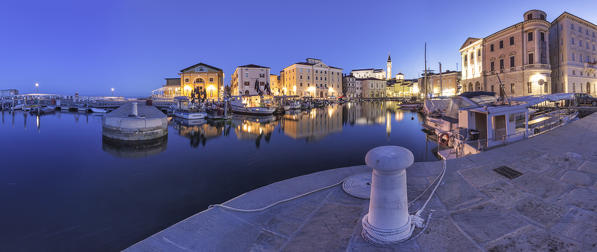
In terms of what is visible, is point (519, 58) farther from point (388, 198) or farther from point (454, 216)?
point (388, 198)

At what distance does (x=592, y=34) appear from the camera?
4038 centimetres

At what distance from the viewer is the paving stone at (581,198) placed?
394 cm

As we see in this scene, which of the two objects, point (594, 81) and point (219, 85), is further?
point (219, 85)

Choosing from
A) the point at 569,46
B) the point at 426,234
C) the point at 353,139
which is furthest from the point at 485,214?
the point at 569,46

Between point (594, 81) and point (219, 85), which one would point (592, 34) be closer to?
point (594, 81)

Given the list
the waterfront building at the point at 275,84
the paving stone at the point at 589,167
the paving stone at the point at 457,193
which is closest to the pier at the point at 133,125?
the paving stone at the point at 457,193

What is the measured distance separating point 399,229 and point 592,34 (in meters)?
61.2

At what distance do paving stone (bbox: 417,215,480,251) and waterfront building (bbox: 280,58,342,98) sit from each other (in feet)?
254

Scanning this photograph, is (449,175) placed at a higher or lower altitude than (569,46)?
lower

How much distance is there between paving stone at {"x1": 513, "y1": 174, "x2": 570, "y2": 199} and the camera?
14.7 ft

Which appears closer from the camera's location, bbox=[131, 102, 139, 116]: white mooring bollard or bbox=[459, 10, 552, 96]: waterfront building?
bbox=[131, 102, 139, 116]: white mooring bollard

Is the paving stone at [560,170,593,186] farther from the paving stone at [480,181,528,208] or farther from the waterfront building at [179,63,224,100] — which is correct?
the waterfront building at [179,63,224,100]

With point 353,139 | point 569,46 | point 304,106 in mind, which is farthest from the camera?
point 304,106

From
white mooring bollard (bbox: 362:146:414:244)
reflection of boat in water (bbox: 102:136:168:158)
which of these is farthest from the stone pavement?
reflection of boat in water (bbox: 102:136:168:158)
